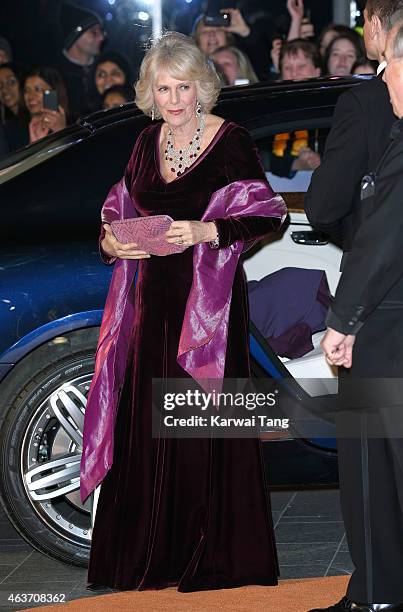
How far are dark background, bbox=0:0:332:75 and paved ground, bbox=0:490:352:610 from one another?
197 inches

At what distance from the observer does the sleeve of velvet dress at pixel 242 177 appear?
4.83 m

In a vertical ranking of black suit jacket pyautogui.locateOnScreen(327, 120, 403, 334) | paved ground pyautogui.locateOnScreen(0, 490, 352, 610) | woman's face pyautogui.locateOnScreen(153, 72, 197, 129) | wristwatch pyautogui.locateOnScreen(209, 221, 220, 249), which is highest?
woman's face pyautogui.locateOnScreen(153, 72, 197, 129)

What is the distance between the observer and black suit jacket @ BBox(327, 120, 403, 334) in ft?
12.9

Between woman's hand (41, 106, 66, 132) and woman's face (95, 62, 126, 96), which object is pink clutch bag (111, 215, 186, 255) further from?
woman's face (95, 62, 126, 96)

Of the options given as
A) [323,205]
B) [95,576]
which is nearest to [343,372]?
[323,205]

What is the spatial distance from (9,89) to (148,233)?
5503 millimetres

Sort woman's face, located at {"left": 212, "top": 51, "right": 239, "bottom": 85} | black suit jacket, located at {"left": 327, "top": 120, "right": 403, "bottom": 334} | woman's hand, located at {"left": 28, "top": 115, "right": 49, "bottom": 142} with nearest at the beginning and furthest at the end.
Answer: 1. black suit jacket, located at {"left": 327, "top": 120, "right": 403, "bottom": 334}
2. woman's hand, located at {"left": 28, "top": 115, "right": 49, "bottom": 142}
3. woman's face, located at {"left": 212, "top": 51, "right": 239, "bottom": 85}

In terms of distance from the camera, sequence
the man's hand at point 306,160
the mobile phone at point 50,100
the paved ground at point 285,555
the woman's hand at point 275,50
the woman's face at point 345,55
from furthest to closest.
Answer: the woman's hand at point 275,50, the mobile phone at point 50,100, the woman's face at point 345,55, the man's hand at point 306,160, the paved ground at point 285,555

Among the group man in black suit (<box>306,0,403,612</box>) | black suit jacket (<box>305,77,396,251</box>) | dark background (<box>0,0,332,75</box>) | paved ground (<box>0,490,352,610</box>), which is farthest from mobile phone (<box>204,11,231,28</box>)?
black suit jacket (<box>305,77,396,251</box>)

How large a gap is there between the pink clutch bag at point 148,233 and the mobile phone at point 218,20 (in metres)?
5.41

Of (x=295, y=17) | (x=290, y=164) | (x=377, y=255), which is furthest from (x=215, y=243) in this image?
(x=295, y=17)

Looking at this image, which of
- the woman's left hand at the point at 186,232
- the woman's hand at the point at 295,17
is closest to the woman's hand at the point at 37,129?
the woman's hand at the point at 295,17

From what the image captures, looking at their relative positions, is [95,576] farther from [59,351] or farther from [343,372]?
[343,372]

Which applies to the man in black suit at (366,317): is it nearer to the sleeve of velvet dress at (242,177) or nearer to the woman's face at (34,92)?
the sleeve of velvet dress at (242,177)
